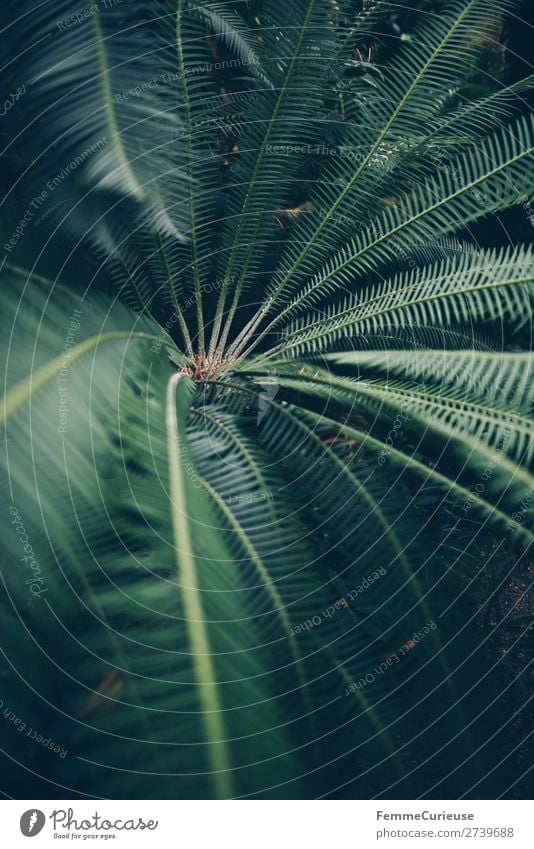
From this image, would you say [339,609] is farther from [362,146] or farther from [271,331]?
[362,146]

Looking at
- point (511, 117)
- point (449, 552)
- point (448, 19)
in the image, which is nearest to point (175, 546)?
point (449, 552)

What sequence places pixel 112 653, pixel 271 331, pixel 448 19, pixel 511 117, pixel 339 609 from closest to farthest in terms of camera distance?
pixel 112 653, pixel 339 609, pixel 448 19, pixel 511 117, pixel 271 331

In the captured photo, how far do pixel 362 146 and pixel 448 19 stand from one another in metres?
0.33

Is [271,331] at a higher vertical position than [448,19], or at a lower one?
lower

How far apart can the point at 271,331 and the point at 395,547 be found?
2.66 feet

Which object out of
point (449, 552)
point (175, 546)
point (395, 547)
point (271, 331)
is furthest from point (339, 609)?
point (271, 331)

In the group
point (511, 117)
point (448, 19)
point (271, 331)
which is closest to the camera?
point (448, 19)

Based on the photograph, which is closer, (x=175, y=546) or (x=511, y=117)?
(x=175, y=546)

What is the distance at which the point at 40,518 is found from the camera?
1.12 meters

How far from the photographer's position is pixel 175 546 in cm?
101
